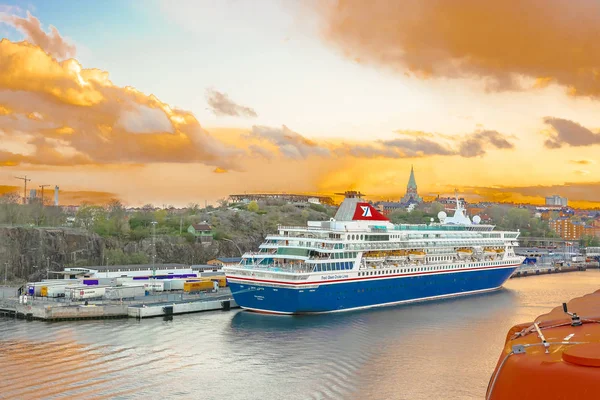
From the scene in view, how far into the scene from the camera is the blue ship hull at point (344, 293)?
33719mm

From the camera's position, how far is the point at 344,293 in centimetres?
3550

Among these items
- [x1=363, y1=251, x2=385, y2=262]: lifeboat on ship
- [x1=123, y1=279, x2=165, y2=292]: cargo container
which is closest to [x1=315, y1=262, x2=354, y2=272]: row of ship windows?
[x1=363, y1=251, x2=385, y2=262]: lifeboat on ship

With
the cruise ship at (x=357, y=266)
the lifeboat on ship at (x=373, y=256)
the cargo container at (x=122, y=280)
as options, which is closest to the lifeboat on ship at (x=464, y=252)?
the cruise ship at (x=357, y=266)

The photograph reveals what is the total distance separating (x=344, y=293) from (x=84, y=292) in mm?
15974

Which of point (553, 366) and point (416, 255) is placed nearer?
point (553, 366)

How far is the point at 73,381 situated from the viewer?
66.9ft

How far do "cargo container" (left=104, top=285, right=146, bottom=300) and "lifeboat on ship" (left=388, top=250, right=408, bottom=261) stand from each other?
54.0 ft

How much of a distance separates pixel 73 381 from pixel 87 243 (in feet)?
148

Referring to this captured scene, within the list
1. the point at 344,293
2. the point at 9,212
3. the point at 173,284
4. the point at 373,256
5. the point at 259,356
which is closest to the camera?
the point at 259,356

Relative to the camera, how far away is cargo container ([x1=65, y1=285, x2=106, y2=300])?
37.0 metres

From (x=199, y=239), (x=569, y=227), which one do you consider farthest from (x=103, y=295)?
(x=569, y=227)

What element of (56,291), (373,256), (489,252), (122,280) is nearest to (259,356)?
(373,256)

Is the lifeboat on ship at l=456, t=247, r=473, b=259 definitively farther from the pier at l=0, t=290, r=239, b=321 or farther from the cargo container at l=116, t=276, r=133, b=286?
the cargo container at l=116, t=276, r=133, b=286

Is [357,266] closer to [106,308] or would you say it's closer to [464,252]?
[464,252]
